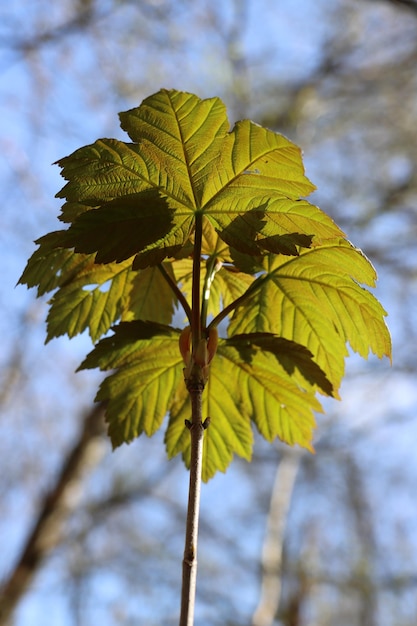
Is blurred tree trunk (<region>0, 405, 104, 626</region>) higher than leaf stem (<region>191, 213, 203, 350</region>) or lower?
higher

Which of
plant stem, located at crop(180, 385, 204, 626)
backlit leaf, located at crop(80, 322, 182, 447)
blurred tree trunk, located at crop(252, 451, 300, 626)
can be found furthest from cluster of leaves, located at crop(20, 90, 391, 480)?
blurred tree trunk, located at crop(252, 451, 300, 626)

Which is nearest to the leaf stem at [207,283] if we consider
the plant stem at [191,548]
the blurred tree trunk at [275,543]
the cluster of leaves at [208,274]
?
the cluster of leaves at [208,274]

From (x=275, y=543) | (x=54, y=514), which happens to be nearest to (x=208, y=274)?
(x=54, y=514)

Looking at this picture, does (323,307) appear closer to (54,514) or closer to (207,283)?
(207,283)

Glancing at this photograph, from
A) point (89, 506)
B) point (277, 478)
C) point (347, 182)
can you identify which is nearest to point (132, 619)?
point (89, 506)

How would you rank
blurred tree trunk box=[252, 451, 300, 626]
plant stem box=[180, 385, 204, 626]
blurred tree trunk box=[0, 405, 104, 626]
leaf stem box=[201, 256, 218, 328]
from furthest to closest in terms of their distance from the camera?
blurred tree trunk box=[252, 451, 300, 626], blurred tree trunk box=[0, 405, 104, 626], leaf stem box=[201, 256, 218, 328], plant stem box=[180, 385, 204, 626]

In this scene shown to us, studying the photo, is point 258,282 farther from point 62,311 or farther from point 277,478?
point 277,478

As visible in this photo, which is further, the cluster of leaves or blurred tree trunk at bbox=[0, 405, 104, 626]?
blurred tree trunk at bbox=[0, 405, 104, 626]

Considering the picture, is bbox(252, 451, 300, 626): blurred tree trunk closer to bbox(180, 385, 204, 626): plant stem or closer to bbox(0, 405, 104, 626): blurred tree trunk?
bbox(0, 405, 104, 626): blurred tree trunk
